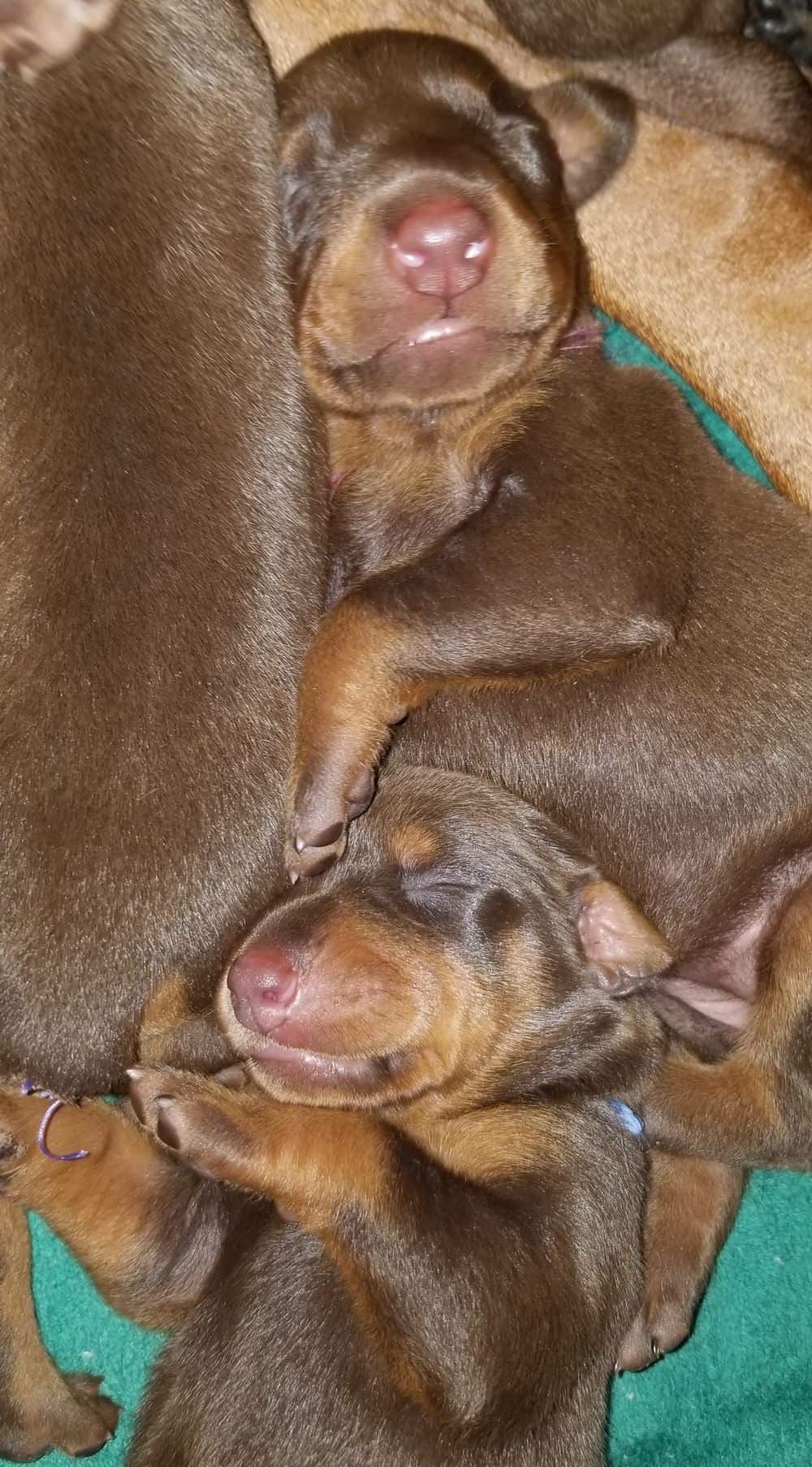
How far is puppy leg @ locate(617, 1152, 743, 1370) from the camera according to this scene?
349 cm

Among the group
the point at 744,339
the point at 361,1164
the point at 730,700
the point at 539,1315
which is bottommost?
the point at 539,1315

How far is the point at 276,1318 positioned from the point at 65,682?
1.24m

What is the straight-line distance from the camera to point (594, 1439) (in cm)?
308

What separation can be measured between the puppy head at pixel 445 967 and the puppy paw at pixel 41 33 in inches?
56.8

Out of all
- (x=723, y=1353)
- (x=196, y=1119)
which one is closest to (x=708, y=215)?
(x=196, y=1119)

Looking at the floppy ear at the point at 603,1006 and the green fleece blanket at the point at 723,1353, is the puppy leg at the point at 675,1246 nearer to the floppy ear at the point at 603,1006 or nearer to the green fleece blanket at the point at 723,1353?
the green fleece blanket at the point at 723,1353

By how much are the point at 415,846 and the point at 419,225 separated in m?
1.10

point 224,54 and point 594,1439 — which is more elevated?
point 224,54

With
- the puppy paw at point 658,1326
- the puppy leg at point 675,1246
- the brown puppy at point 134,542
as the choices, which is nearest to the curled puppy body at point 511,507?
the brown puppy at point 134,542

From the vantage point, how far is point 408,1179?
2861 millimetres

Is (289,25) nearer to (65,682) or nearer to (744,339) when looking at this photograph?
(744,339)

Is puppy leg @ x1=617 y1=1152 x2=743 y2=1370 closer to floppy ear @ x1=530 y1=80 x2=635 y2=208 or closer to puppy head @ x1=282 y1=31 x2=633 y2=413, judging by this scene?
puppy head @ x1=282 y1=31 x2=633 y2=413

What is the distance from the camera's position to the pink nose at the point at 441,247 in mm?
2777

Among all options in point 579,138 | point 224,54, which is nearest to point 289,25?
point 224,54
